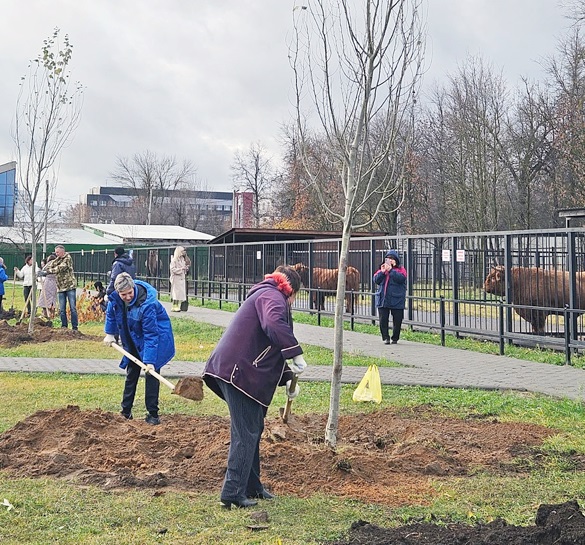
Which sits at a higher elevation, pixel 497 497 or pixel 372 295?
pixel 372 295

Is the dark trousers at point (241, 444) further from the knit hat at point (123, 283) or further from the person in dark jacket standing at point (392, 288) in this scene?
the person in dark jacket standing at point (392, 288)

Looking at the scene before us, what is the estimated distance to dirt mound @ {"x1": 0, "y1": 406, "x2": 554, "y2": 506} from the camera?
228 inches

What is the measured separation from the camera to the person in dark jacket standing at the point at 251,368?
5.21 meters

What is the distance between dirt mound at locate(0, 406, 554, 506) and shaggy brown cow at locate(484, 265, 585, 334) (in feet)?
20.4

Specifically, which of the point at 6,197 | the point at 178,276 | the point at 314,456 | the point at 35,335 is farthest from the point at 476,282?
the point at 6,197

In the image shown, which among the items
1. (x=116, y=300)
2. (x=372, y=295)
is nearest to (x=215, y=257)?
(x=372, y=295)

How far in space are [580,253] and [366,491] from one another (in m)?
9.16

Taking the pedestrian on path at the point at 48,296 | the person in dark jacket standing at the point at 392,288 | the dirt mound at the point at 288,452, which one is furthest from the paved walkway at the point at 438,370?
the pedestrian on path at the point at 48,296

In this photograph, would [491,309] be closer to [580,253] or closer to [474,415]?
[580,253]

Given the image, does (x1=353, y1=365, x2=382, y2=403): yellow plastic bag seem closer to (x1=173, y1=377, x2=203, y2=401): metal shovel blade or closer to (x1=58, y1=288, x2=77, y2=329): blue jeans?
(x1=173, y1=377, x2=203, y2=401): metal shovel blade

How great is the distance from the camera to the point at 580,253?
528 inches

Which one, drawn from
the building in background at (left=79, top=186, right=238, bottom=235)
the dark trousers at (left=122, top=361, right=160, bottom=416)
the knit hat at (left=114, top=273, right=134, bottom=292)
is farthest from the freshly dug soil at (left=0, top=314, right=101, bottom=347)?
the building in background at (left=79, top=186, right=238, bottom=235)

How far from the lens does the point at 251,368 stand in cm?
532

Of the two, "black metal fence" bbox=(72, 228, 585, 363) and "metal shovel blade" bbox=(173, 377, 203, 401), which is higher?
"black metal fence" bbox=(72, 228, 585, 363)
